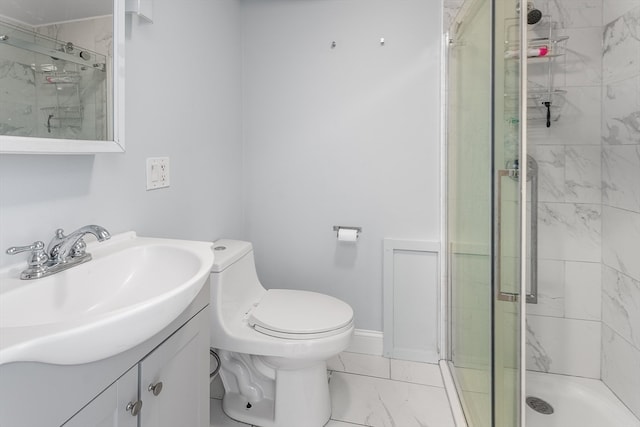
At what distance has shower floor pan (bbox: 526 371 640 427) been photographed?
4.98 ft

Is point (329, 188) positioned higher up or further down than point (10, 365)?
higher up

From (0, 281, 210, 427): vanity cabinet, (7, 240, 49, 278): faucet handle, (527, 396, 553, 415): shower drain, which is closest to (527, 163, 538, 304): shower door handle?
(527, 396, 553, 415): shower drain

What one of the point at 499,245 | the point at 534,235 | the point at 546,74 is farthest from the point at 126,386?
the point at 546,74

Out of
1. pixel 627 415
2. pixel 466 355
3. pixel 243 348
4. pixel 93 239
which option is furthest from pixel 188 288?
pixel 627 415

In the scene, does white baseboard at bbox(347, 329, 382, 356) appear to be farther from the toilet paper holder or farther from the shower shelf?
the shower shelf

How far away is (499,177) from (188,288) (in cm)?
93

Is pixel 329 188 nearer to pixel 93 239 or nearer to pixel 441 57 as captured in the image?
pixel 441 57

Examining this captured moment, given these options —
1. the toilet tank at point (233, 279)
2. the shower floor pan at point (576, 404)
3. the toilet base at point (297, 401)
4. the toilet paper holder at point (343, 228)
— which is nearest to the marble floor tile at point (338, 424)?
the toilet base at point (297, 401)

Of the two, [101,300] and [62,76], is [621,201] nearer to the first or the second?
[101,300]

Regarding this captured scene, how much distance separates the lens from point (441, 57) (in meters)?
1.89

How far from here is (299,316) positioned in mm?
1479

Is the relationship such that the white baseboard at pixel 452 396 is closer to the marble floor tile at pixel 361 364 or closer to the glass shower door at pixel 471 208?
the glass shower door at pixel 471 208

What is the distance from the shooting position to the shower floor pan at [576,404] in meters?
1.52

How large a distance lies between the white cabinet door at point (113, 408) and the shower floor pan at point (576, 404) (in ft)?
5.35
